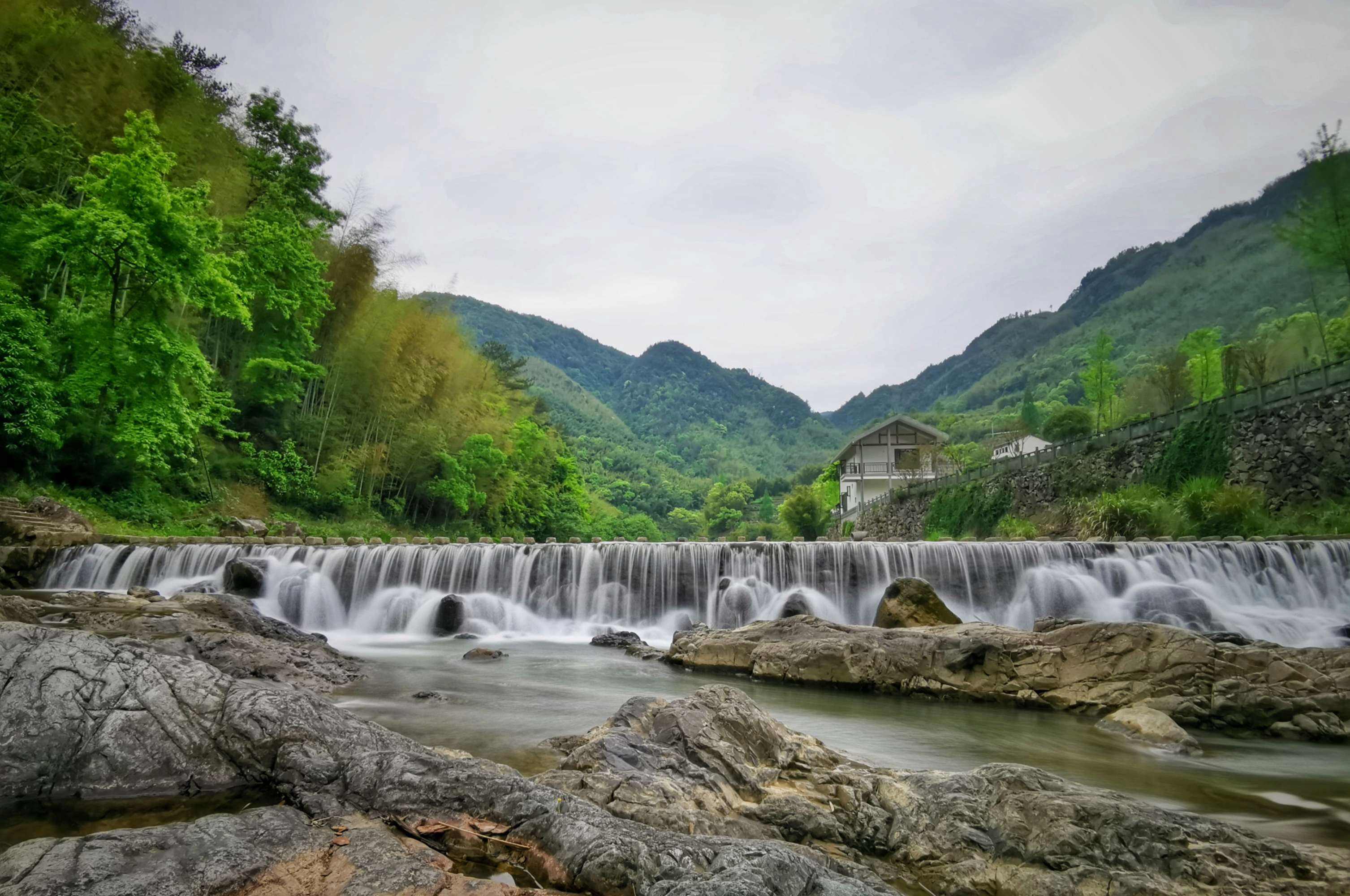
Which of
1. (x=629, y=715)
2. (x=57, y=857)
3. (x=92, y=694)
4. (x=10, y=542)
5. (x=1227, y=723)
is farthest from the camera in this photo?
(x=10, y=542)

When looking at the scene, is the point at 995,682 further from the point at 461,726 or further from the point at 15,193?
the point at 15,193

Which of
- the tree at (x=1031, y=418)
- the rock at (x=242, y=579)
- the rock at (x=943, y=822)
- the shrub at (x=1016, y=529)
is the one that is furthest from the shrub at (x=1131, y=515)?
the tree at (x=1031, y=418)

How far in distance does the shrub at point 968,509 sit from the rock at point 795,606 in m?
15.6

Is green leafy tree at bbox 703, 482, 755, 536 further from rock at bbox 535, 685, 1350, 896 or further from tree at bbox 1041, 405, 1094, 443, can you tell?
rock at bbox 535, 685, 1350, 896

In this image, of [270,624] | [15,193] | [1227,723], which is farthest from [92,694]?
[15,193]

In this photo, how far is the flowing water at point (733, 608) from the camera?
6.06 metres

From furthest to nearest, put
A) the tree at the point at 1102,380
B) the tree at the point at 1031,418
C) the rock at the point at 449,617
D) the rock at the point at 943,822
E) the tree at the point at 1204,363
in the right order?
the tree at the point at 1031,418 → the tree at the point at 1102,380 → the tree at the point at 1204,363 → the rock at the point at 449,617 → the rock at the point at 943,822

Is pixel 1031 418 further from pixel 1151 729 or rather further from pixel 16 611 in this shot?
pixel 16 611

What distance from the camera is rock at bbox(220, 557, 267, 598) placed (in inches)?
494

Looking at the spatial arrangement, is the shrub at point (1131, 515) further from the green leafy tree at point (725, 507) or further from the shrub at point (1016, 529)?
the green leafy tree at point (725, 507)

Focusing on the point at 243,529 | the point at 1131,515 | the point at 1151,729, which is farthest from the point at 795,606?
the point at 243,529

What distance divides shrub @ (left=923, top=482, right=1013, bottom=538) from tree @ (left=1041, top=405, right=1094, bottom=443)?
34.8ft

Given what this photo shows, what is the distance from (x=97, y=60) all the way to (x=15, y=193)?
4703 millimetres

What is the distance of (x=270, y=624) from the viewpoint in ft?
29.0
